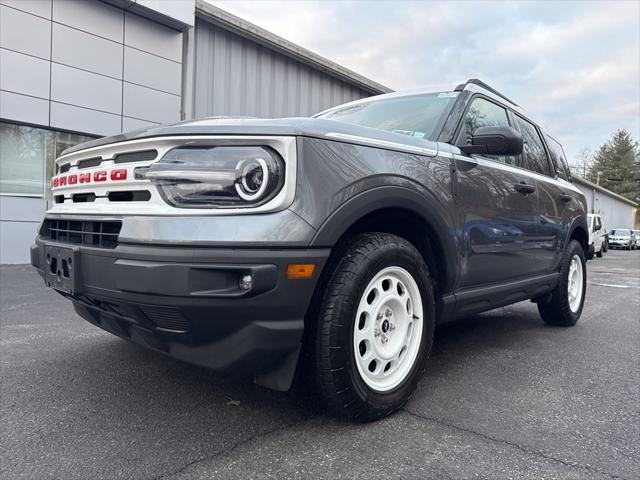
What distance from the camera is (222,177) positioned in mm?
1956

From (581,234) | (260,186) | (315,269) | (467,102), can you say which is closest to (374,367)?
(315,269)

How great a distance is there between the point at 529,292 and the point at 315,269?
2.45 meters

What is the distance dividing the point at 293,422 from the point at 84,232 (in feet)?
4.24

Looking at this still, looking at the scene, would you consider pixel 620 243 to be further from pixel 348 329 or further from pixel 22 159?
pixel 348 329

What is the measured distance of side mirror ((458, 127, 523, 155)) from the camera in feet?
9.58

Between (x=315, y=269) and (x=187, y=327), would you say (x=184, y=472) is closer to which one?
(x=187, y=327)

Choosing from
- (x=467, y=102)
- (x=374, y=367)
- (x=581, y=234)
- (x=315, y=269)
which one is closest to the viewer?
(x=315, y=269)

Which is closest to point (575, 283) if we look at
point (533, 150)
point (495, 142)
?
point (533, 150)

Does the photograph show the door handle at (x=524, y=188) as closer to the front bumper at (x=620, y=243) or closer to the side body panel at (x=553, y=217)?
the side body panel at (x=553, y=217)

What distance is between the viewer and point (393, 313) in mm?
2500

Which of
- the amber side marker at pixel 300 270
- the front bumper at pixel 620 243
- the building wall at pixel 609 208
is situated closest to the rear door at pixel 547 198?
the amber side marker at pixel 300 270

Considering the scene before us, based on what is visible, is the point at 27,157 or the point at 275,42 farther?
the point at 275,42

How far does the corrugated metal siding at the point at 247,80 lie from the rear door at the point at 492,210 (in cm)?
998

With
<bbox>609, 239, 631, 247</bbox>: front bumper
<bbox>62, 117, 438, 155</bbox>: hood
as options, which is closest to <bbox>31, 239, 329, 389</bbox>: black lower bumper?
<bbox>62, 117, 438, 155</bbox>: hood
